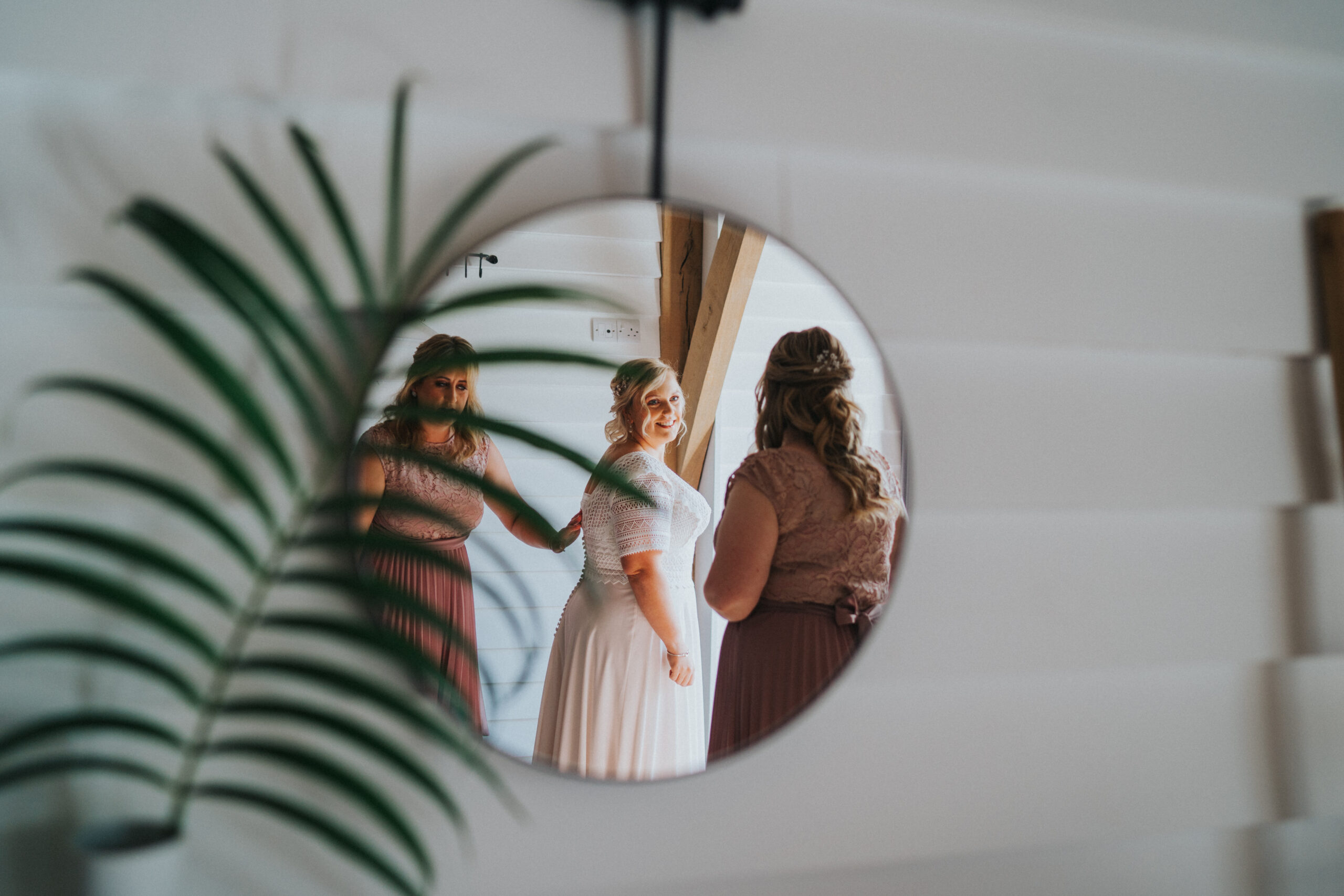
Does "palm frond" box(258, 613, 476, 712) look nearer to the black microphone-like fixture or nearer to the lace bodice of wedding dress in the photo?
the lace bodice of wedding dress

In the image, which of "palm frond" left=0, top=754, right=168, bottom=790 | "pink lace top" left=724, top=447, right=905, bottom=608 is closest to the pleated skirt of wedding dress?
"pink lace top" left=724, top=447, right=905, bottom=608

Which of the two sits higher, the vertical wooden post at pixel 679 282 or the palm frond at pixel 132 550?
the vertical wooden post at pixel 679 282

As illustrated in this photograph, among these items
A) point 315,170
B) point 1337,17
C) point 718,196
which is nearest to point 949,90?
point 718,196

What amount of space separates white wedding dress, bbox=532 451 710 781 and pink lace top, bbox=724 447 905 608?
0.08 metres

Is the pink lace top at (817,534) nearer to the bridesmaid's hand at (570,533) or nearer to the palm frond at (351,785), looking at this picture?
the bridesmaid's hand at (570,533)

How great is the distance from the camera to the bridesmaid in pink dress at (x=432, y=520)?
2.52 feet

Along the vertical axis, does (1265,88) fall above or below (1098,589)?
above

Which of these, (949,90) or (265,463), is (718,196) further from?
(265,463)

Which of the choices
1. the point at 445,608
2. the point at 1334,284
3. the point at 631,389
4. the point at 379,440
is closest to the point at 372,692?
the point at 445,608

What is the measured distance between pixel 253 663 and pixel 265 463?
9.2 inches

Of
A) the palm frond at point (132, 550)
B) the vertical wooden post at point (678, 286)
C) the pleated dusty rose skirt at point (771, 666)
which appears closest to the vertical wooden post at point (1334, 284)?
the pleated dusty rose skirt at point (771, 666)

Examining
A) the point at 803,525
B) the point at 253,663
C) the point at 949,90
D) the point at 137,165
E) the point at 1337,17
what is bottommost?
the point at 253,663

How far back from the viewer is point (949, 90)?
981 mm

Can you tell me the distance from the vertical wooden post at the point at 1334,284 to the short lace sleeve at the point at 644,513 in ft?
2.97
